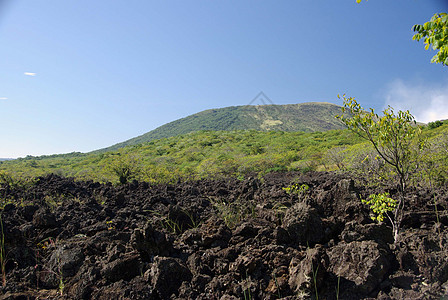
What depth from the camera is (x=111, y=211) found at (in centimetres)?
596

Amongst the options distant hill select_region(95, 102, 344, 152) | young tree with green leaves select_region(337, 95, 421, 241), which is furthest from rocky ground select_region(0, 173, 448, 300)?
distant hill select_region(95, 102, 344, 152)

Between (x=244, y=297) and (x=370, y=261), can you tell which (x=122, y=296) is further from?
(x=370, y=261)

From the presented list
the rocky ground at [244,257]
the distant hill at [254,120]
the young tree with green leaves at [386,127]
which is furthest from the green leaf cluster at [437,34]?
the distant hill at [254,120]

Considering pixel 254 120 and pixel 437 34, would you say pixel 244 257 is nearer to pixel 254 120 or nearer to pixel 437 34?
pixel 437 34

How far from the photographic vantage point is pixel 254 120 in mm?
131125

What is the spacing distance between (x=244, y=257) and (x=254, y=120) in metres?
130

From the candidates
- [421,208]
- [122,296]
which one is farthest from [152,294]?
[421,208]

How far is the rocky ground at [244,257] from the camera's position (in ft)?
8.85

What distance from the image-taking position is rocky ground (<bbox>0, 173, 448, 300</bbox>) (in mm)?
2697

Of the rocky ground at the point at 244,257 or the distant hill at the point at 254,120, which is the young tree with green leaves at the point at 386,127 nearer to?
the rocky ground at the point at 244,257

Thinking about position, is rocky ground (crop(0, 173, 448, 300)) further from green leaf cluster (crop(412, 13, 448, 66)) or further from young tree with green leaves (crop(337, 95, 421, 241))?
green leaf cluster (crop(412, 13, 448, 66))

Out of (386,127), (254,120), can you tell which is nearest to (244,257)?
(386,127)

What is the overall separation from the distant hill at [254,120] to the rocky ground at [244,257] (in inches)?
4372

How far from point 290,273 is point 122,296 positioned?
170 centimetres
